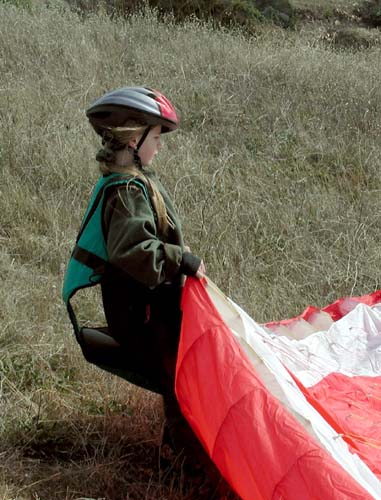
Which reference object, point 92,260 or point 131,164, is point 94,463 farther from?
point 131,164

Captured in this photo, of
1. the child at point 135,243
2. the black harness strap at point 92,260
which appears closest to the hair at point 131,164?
the child at point 135,243

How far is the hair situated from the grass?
44.7 inches

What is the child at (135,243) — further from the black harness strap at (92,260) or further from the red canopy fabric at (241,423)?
the red canopy fabric at (241,423)

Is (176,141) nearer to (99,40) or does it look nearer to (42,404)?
(99,40)

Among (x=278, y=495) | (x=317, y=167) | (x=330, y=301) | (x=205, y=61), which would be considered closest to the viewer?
(x=278, y=495)

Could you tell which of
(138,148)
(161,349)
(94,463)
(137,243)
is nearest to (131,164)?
(138,148)

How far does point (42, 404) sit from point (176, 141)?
398 centimetres

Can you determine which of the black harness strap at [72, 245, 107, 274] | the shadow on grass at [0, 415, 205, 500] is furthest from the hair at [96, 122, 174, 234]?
the shadow on grass at [0, 415, 205, 500]

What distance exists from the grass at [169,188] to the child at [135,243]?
0.61m

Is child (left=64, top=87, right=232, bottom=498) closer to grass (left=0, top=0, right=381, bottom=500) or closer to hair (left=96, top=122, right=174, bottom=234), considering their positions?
hair (left=96, top=122, right=174, bottom=234)

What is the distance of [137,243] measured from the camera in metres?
2.70

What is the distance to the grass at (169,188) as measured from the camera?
3404mm

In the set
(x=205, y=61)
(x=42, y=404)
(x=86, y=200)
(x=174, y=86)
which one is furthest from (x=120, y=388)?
(x=205, y=61)

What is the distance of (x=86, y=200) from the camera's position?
601 cm
